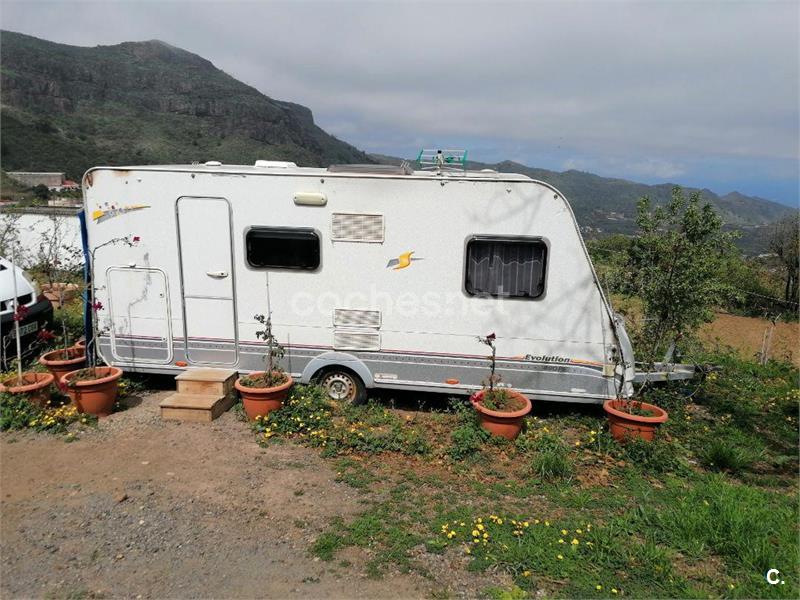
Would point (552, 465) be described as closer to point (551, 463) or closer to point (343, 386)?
point (551, 463)

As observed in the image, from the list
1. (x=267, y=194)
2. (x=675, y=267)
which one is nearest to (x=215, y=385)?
(x=267, y=194)

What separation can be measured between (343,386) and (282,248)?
193cm

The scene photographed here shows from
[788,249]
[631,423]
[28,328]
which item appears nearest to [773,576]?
[631,423]

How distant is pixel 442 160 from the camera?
23.5 feet

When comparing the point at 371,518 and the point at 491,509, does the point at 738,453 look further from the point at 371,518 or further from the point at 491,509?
A: the point at 371,518

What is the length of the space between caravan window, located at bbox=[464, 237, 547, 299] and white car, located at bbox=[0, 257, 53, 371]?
632cm

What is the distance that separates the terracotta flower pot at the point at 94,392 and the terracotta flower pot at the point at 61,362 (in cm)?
89

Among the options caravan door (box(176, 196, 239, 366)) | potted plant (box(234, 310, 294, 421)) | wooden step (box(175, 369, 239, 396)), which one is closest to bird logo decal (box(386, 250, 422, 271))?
potted plant (box(234, 310, 294, 421))

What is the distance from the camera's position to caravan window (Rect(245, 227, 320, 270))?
6348 millimetres

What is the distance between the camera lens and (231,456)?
5.42 meters

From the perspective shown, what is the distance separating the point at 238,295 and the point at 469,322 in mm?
2936

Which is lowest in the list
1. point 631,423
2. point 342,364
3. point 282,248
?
point 631,423

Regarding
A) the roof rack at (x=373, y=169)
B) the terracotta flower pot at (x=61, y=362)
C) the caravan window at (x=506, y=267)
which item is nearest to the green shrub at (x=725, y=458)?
the caravan window at (x=506, y=267)

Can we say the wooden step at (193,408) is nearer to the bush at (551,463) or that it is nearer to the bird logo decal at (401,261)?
the bird logo decal at (401,261)
